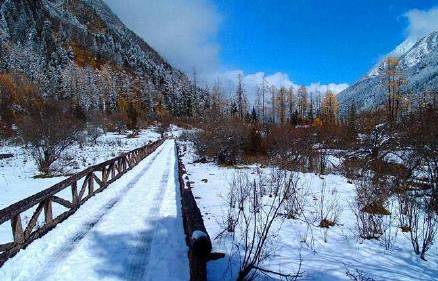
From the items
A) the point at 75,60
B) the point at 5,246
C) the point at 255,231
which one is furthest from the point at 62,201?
the point at 75,60

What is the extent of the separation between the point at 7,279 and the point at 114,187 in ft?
29.4

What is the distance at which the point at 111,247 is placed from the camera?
740 cm

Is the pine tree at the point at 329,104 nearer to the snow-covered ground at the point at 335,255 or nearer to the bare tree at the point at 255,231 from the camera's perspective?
the bare tree at the point at 255,231

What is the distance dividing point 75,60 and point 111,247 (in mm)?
155216

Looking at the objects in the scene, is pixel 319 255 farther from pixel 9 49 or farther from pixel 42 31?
pixel 42 31

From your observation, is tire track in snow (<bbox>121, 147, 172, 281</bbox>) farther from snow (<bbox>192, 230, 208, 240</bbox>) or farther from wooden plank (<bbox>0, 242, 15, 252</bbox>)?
wooden plank (<bbox>0, 242, 15, 252</bbox>)

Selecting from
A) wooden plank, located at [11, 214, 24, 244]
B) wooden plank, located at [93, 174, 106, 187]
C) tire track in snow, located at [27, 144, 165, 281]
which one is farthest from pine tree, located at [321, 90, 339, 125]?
wooden plank, located at [11, 214, 24, 244]

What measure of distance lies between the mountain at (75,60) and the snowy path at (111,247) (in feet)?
311

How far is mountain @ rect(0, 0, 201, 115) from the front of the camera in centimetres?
11081

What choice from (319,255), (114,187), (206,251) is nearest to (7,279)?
(206,251)

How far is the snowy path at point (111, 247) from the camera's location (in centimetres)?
619

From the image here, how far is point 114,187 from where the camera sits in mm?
14891

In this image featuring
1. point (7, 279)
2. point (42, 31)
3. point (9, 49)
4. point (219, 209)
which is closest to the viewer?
point (7, 279)

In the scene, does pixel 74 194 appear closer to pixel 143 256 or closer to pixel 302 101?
pixel 143 256
